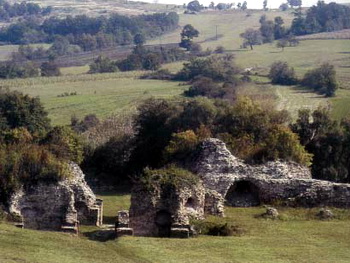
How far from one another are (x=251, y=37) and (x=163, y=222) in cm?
12922

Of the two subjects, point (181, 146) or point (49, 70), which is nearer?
point (181, 146)

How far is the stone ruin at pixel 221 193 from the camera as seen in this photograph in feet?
102

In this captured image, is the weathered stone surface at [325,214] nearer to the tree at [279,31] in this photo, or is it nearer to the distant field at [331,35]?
the distant field at [331,35]

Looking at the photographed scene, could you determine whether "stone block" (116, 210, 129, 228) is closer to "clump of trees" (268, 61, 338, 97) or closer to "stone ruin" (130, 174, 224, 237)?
"stone ruin" (130, 174, 224, 237)

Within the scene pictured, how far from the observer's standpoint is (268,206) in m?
36.2

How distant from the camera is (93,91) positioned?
10019 centimetres

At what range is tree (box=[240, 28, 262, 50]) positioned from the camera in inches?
6019

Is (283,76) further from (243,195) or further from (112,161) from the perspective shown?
(243,195)

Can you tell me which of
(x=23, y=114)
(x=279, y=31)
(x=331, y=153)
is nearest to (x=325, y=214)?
(x=331, y=153)

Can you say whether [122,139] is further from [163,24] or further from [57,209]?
[163,24]

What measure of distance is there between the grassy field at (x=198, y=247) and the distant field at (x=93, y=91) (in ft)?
156

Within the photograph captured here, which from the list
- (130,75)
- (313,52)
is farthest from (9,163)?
(313,52)

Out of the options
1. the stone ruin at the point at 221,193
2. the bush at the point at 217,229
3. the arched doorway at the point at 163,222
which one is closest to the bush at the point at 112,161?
the stone ruin at the point at 221,193

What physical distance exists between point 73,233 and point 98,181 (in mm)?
16670
